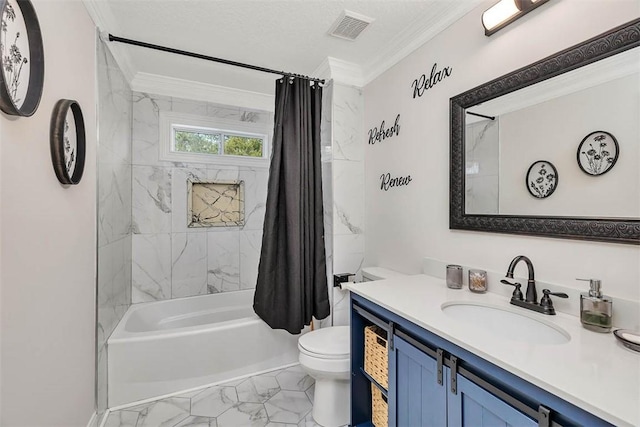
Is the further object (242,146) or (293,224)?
(242,146)

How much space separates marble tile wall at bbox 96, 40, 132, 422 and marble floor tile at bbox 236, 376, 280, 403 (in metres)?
0.86

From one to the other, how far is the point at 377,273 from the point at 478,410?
1.25m

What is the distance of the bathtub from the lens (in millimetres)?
1963

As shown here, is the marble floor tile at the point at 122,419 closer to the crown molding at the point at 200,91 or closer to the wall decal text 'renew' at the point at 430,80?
the crown molding at the point at 200,91

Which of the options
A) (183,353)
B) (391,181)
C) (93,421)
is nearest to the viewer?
(93,421)

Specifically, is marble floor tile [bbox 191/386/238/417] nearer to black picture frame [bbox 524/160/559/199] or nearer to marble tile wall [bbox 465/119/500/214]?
marble tile wall [bbox 465/119/500/214]

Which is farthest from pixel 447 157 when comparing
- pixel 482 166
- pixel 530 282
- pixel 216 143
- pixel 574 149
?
pixel 216 143

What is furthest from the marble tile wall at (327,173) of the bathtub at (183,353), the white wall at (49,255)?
the white wall at (49,255)

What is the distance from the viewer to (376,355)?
1527 millimetres

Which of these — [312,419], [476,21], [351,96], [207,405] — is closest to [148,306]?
[207,405]

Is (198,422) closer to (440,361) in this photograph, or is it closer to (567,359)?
(440,361)

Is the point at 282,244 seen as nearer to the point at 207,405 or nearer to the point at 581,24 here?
the point at 207,405

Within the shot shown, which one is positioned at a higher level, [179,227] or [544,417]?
[179,227]

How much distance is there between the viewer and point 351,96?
2514mm
